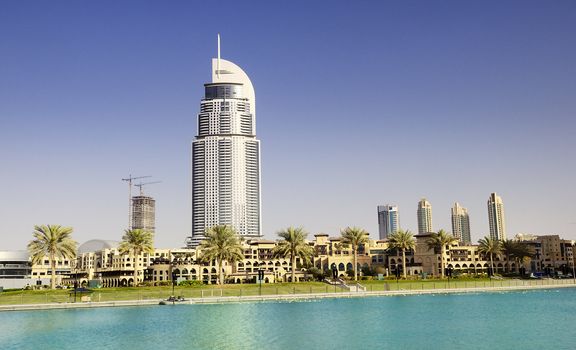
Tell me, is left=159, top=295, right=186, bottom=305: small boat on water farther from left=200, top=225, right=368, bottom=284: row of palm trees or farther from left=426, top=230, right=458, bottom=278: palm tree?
left=426, top=230, right=458, bottom=278: palm tree

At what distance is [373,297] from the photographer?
347 feet

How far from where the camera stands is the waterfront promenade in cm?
9538

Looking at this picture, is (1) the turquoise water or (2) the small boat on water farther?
(2) the small boat on water

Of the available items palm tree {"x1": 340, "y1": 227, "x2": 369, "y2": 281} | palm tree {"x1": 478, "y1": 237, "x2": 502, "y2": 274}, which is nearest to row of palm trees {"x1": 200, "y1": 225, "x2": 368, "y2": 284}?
palm tree {"x1": 340, "y1": 227, "x2": 369, "y2": 281}

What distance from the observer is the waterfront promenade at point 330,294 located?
95.4 metres

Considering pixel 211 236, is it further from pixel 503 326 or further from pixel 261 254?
pixel 503 326

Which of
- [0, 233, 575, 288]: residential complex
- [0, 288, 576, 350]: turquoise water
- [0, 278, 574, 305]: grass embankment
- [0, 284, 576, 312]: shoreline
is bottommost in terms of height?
[0, 288, 576, 350]: turquoise water

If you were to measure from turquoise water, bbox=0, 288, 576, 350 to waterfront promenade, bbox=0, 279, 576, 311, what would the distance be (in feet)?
21.8

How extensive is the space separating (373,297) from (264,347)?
190 feet

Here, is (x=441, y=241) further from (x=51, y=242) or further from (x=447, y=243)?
(x=51, y=242)

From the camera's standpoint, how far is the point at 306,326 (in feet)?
208

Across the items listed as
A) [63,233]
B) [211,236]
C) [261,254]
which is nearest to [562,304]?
[211,236]

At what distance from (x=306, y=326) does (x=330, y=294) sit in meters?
46.9

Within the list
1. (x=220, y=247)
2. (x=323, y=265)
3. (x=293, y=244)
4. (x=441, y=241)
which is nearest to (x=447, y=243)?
(x=441, y=241)
